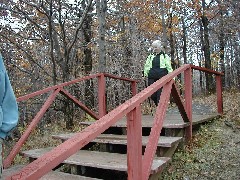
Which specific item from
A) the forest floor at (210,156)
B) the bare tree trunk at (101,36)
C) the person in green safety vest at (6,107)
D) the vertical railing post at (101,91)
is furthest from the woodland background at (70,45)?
the person in green safety vest at (6,107)

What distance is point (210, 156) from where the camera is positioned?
4691mm

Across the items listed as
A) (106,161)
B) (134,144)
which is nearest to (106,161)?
(106,161)

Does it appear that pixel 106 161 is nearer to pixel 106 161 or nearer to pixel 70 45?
pixel 106 161

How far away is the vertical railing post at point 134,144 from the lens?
115 inches

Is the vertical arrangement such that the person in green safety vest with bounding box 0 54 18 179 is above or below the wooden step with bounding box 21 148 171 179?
above

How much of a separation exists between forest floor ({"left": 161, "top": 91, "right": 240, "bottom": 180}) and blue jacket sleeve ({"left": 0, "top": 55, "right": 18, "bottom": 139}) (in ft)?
9.08

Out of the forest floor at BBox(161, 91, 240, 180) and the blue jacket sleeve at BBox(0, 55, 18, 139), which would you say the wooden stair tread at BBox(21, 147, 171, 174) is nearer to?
the forest floor at BBox(161, 91, 240, 180)

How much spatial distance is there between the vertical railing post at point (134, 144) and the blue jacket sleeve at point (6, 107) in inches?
49.5

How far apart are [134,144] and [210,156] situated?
2.20 meters

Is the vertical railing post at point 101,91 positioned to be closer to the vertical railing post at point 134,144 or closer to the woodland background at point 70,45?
the woodland background at point 70,45

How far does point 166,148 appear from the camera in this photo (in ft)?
14.4

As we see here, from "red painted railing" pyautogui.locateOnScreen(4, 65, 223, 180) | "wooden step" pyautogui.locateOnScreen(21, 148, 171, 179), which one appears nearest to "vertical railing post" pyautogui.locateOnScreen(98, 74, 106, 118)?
"red painted railing" pyautogui.locateOnScreen(4, 65, 223, 180)

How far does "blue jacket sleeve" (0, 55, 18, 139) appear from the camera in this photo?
186cm

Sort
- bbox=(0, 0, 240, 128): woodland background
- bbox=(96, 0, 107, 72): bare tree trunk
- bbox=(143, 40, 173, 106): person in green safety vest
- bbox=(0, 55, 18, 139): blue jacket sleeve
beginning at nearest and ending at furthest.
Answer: bbox=(0, 55, 18, 139): blue jacket sleeve, bbox=(143, 40, 173, 106): person in green safety vest, bbox=(0, 0, 240, 128): woodland background, bbox=(96, 0, 107, 72): bare tree trunk
